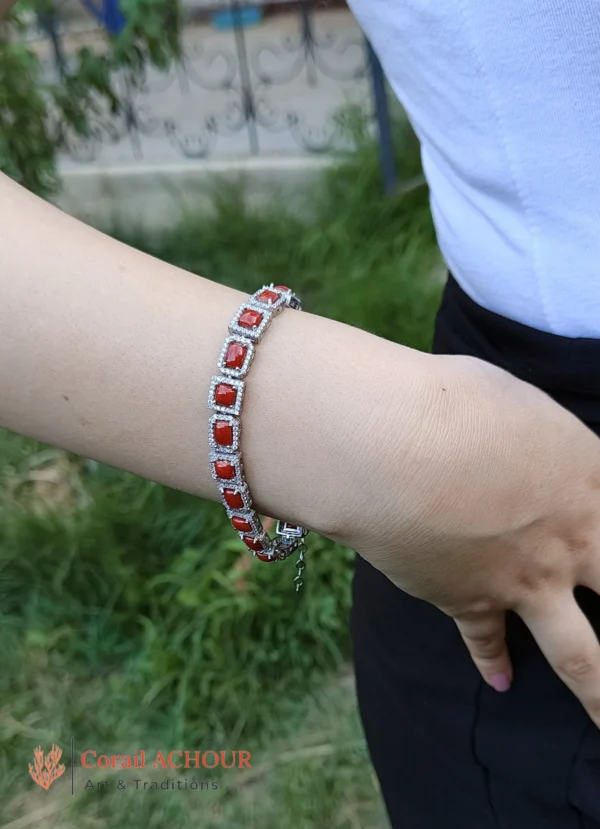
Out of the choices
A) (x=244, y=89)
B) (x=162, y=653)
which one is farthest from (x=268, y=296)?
(x=244, y=89)

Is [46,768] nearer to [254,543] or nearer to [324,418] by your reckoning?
[254,543]

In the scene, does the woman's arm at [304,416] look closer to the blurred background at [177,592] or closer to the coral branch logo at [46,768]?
the blurred background at [177,592]

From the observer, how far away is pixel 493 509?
423mm

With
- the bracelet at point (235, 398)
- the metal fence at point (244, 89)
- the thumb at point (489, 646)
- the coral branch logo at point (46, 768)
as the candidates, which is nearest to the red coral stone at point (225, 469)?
the bracelet at point (235, 398)

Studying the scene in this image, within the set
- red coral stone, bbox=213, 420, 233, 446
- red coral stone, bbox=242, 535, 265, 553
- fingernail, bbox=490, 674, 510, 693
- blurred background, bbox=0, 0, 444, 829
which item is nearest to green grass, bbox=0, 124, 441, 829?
blurred background, bbox=0, 0, 444, 829

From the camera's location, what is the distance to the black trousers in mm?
499

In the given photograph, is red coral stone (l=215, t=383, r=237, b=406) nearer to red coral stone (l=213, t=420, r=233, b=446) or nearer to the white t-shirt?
red coral stone (l=213, t=420, r=233, b=446)

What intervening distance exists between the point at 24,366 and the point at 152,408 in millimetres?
70

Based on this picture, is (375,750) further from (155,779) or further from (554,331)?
(155,779)

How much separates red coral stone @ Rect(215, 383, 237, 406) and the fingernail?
0.29 meters

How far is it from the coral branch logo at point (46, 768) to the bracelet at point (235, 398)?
1.08 meters

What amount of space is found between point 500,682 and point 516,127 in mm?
370

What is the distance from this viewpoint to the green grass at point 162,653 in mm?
1264

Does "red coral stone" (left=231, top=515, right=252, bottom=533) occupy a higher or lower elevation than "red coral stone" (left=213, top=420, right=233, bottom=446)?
lower
